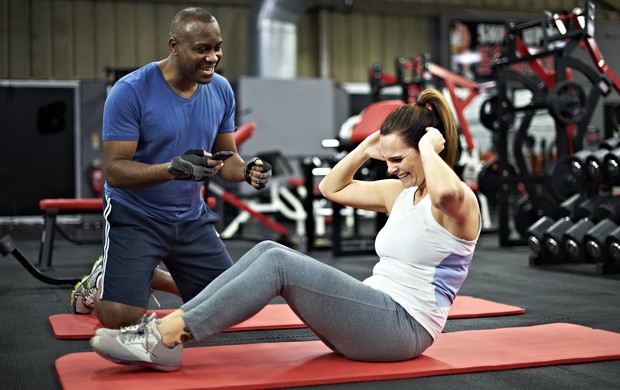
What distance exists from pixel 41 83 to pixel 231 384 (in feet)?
33.4

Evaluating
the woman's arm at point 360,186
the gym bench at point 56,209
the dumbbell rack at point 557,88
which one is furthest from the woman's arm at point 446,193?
the dumbbell rack at point 557,88

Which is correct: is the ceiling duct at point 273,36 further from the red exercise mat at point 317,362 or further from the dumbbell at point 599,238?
the red exercise mat at point 317,362

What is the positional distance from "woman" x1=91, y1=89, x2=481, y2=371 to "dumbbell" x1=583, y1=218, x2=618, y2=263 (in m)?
2.89

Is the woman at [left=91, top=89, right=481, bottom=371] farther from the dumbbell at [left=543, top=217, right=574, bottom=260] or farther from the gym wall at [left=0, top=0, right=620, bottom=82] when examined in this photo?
the gym wall at [left=0, top=0, right=620, bottom=82]

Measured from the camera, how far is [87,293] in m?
3.45

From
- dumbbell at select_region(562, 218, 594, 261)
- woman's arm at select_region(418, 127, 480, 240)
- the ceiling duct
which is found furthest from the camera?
the ceiling duct

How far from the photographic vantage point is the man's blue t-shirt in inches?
109

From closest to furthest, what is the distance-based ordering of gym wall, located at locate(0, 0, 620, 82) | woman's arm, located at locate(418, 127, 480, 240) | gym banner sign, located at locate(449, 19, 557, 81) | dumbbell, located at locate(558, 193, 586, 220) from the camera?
woman's arm, located at locate(418, 127, 480, 240)
dumbbell, located at locate(558, 193, 586, 220)
gym wall, located at locate(0, 0, 620, 82)
gym banner sign, located at locate(449, 19, 557, 81)

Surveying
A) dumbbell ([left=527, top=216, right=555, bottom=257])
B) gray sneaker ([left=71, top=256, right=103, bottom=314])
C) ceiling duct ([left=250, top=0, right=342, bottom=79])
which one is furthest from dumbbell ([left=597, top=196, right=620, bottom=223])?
ceiling duct ([left=250, top=0, right=342, bottom=79])

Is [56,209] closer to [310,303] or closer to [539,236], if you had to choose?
[539,236]

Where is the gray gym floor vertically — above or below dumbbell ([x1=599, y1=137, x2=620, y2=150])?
below

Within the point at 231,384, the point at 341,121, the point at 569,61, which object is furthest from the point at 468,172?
the point at 231,384

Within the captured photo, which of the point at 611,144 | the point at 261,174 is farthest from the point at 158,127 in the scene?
the point at 611,144

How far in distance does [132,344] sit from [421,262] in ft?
2.67
